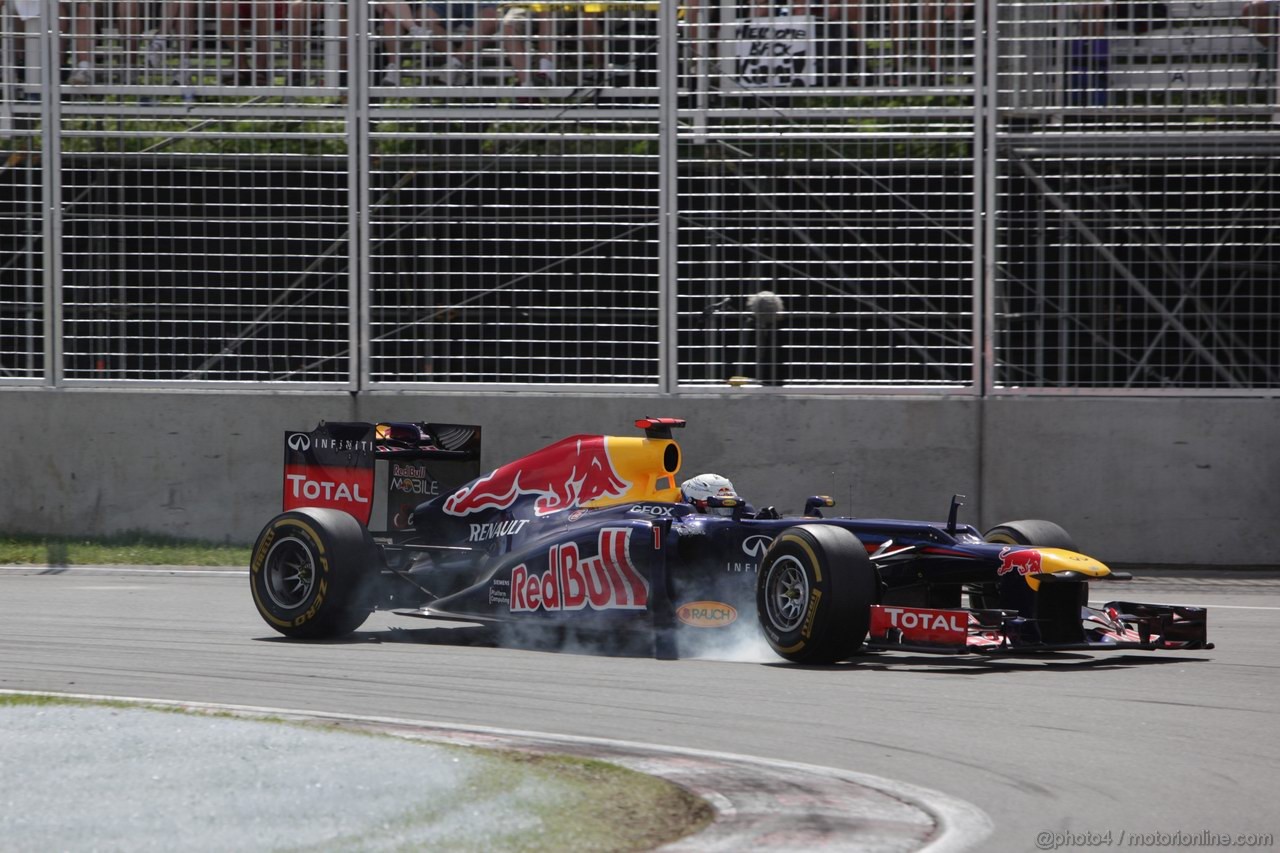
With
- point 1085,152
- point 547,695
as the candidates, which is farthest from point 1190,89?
point 547,695

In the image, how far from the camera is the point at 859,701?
6.76 meters

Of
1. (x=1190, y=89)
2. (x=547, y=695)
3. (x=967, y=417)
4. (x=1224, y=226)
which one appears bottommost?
(x=547, y=695)

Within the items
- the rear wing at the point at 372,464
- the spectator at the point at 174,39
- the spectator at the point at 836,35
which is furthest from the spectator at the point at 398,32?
the rear wing at the point at 372,464

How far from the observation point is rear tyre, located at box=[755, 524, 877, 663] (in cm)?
749

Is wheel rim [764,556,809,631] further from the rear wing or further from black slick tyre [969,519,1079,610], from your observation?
the rear wing

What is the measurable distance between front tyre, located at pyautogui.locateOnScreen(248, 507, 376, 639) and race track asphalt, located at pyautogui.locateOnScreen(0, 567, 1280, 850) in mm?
157

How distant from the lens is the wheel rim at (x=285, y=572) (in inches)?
353

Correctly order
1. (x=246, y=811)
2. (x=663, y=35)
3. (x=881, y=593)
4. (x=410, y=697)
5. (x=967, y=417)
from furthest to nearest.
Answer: (x=663, y=35), (x=967, y=417), (x=881, y=593), (x=410, y=697), (x=246, y=811)

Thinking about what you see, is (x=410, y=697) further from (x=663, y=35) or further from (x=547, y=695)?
(x=663, y=35)

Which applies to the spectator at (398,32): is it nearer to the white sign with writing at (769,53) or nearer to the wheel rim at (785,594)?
the white sign with writing at (769,53)

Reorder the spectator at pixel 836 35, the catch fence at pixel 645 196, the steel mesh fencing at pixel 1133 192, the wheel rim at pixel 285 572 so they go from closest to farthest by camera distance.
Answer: the wheel rim at pixel 285 572 → the steel mesh fencing at pixel 1133 192 → the catch fence at pixel 645 196 → the spectator at pixel 836 35

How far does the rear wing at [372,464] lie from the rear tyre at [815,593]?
103 inches

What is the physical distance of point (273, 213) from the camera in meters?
14.1

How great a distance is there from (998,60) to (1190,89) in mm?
1613
